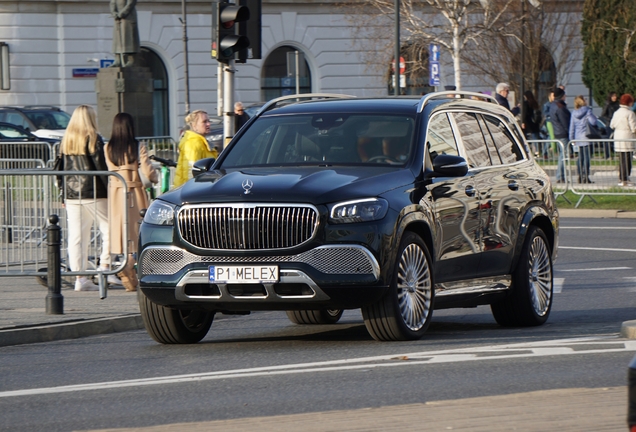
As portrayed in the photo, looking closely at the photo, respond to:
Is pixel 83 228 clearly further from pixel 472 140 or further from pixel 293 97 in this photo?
pixel 472 140

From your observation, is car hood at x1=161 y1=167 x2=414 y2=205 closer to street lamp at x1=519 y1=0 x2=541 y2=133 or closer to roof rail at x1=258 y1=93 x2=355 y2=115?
roof rail at x1=258 y1=93 x2=355 y2=115

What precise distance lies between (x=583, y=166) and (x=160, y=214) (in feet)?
53.5

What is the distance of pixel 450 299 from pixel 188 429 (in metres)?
4.11

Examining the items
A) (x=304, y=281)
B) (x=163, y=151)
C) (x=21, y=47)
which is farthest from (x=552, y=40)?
(x=304, y=281)

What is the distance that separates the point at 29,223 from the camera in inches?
548

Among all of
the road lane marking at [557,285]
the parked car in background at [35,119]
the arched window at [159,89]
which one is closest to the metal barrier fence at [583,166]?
the road lane marking at [557,285]

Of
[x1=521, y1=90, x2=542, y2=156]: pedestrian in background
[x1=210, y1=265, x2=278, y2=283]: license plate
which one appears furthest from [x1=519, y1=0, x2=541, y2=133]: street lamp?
[x1=210, y1=265, x2=278, y2=283]: license plate

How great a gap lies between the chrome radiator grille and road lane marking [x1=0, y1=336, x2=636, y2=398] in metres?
0.89

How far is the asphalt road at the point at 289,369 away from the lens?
289 inches

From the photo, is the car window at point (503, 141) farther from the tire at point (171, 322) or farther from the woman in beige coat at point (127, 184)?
the woman in beige coat at point (127, 184)

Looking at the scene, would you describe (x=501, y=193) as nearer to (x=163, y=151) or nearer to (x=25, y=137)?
(x=163, y=151)

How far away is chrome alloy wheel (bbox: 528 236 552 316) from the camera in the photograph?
11.3 meters

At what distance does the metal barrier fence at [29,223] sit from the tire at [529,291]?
4.28 meters

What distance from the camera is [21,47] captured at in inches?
1901
